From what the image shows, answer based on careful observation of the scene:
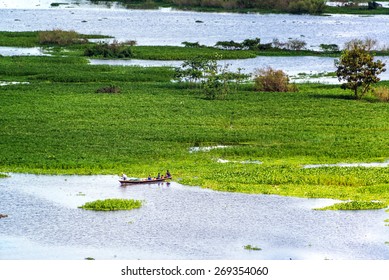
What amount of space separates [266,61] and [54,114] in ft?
136

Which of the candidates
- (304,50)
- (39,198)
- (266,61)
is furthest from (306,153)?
(304,50)

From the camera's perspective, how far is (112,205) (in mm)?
40094

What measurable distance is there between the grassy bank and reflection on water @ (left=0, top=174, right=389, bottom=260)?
7.40 ft

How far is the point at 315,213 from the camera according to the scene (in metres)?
39.5

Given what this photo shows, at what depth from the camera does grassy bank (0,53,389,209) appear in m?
44.6

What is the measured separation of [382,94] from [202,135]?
65.8 ft

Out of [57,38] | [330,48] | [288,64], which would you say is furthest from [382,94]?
[57,38]

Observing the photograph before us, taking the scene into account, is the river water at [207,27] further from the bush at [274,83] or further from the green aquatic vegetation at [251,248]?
the green aquatic vegetation at [251,248]

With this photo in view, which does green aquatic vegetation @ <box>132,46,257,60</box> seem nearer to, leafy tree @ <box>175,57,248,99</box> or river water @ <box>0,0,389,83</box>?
river water @ <box>0,0,389,83</box>

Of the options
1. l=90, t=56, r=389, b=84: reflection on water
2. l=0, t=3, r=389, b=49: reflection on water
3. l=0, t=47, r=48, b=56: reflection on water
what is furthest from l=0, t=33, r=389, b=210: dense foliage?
l=0, t=3, r=389, b=49: reflection on water

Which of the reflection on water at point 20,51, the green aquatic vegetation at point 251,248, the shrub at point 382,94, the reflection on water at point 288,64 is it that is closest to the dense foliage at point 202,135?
the shrub at point 382,94

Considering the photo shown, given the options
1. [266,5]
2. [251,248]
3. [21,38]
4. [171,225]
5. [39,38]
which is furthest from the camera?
[266,5]

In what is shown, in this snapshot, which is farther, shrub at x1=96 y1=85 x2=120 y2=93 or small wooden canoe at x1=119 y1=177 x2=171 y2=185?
shrub at x1=96 y1=85 x2=120 y2=93

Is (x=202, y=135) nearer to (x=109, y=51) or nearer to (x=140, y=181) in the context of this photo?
(x=140, y=181)
